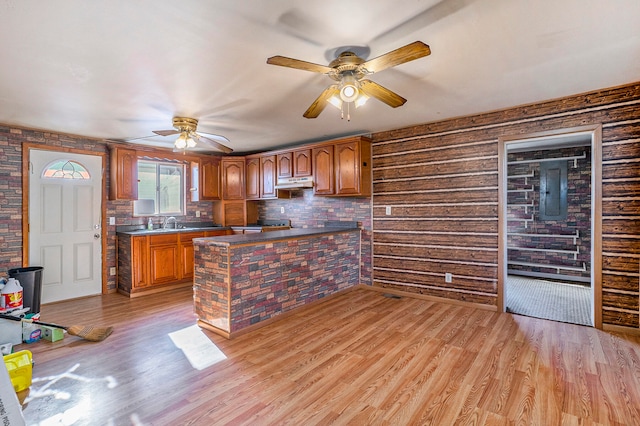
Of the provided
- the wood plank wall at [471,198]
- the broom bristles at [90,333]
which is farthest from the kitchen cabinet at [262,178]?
the broom bristles at [90,333]

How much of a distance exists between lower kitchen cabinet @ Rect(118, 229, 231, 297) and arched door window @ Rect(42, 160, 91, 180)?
1112 mm

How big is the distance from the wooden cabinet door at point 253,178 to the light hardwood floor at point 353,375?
3.02 metres

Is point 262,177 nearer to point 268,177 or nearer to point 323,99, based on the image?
point 268,177

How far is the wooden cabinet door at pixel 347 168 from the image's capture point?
4.70 m

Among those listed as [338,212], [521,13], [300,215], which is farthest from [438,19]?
[300,215]

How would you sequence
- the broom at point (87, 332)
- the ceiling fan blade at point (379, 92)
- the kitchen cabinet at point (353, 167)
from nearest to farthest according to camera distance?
1. the ceiling fan blade at point (379, 92)
2. the broom at point (87, 332)
3. the kitchen cabinet at point (353, 167)

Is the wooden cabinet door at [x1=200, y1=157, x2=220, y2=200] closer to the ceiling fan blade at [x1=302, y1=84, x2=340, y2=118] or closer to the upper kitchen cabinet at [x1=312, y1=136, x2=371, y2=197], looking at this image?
the upper kitchen cabinet at [x1=312, y1=136, x2=371, y2=197]

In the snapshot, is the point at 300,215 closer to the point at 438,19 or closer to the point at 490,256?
the point at 490,256

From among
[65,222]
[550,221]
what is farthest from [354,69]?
[550,221]

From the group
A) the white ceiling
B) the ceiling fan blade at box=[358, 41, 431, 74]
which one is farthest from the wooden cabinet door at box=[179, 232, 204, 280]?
the ceiling fan blade at box=[358, 41, 431, 74]

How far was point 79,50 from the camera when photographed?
7.36ft

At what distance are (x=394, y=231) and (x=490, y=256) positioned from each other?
1313mm

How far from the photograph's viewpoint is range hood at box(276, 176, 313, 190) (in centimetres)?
519

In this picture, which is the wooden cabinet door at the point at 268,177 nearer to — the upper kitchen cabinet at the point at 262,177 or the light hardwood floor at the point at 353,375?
the upper kitchen cabinet at the point at 262,177
